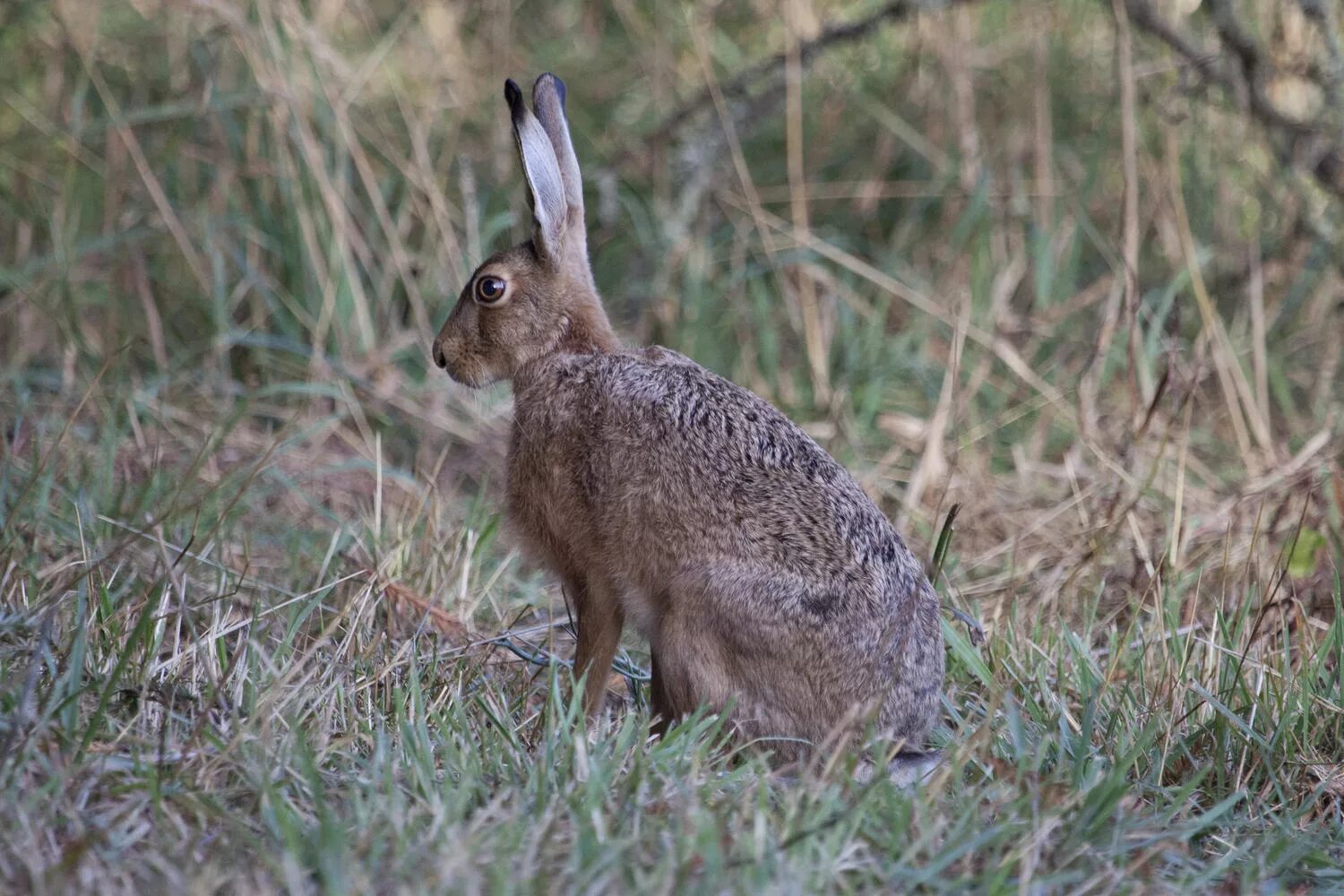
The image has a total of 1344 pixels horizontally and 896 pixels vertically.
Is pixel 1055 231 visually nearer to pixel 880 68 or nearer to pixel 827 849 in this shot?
pixel 880 68

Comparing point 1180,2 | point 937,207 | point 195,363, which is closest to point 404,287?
point 195,363

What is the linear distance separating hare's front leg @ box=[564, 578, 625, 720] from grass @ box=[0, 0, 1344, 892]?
0.11 metres

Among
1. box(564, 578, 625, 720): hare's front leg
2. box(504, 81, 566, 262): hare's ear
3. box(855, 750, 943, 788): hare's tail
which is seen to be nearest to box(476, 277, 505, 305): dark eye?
box(504, 81, 566, 262): hare's ear

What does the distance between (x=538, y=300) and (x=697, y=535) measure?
991 millimetres

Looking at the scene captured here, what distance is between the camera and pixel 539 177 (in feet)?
12.5

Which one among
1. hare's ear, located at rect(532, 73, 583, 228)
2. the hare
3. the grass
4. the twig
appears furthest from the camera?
the twig

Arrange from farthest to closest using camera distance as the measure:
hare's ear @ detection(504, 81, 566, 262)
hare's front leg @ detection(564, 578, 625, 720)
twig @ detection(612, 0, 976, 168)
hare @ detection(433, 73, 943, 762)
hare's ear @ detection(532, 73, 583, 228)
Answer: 1. twig @ detection(612, 0, 976, 168)
2. hare's ear @ detection(532, 73, 583, 228)
3. hare's ear @ detection(504, 81, 566, 262)
4. hare's front leg @ detection(564, 578, 625, 720)
5. hare @ detection(433, 73, 943, 762)

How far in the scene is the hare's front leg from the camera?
11.6 feet

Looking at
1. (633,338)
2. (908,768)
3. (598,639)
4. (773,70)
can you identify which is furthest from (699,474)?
(773,70)

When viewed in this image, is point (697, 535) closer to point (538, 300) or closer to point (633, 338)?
point (538, 300)

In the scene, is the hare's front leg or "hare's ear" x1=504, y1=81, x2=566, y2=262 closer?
the hare's front leg

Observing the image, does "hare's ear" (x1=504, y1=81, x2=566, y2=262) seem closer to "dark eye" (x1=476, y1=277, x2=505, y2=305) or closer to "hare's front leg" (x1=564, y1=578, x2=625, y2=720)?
"dark eye" (x1=476, y1=277, x2=505, y2=305)

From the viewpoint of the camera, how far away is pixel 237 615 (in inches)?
144

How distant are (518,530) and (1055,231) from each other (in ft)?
11.4
